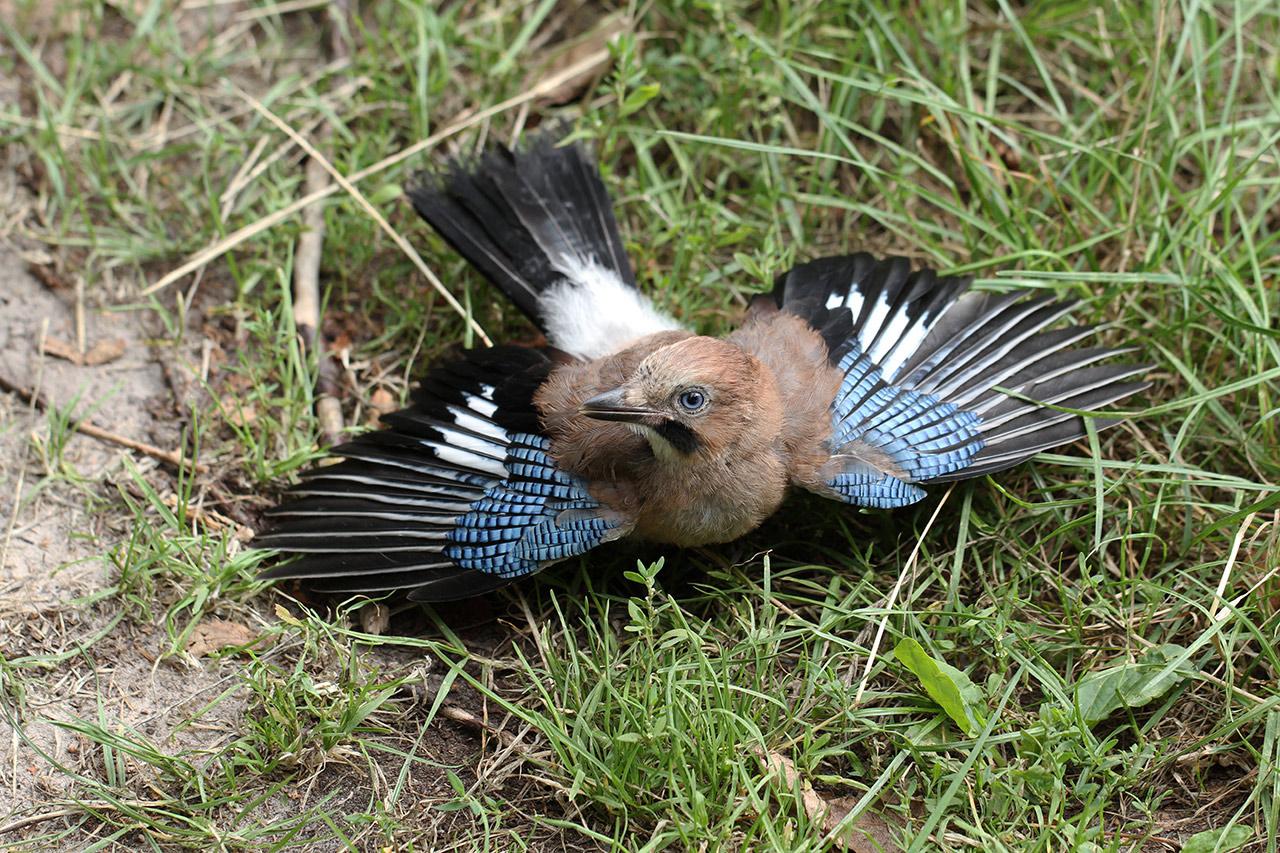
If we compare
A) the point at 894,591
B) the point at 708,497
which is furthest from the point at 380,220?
the point at 894,591

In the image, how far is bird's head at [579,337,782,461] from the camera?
14.4 ft

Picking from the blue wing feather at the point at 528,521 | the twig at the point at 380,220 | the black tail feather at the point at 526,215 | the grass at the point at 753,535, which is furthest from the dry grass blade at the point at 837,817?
the twig at the point at 380,220

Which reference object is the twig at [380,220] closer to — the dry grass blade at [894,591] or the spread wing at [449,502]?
the spread wing at [449,502]

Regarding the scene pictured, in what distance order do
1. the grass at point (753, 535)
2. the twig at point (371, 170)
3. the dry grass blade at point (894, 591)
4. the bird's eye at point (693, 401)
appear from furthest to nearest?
the twig at point (371, 170) < the bird's eye at point (693, 401) < the dry grass blade at point (894, 591) < the grass at point (753, 535)

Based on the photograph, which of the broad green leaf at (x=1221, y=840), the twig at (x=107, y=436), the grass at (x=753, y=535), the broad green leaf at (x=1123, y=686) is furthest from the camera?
the twig at (x=107, y=436)

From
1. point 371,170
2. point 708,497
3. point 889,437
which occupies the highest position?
point 371,170

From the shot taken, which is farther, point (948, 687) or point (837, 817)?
point (948, 687)

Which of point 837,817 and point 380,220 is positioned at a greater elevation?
point 380,220

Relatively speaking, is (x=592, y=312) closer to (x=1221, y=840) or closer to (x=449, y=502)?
(x=449, y=502)

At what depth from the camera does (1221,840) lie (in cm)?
391

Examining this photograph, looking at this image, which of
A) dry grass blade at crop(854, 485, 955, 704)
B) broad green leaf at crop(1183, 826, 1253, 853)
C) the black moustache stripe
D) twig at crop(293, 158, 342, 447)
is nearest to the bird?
the black moustache stripe

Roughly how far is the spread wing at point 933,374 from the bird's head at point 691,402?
0.40 m

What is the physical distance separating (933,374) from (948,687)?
1356mm

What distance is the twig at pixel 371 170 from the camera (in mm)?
5676
